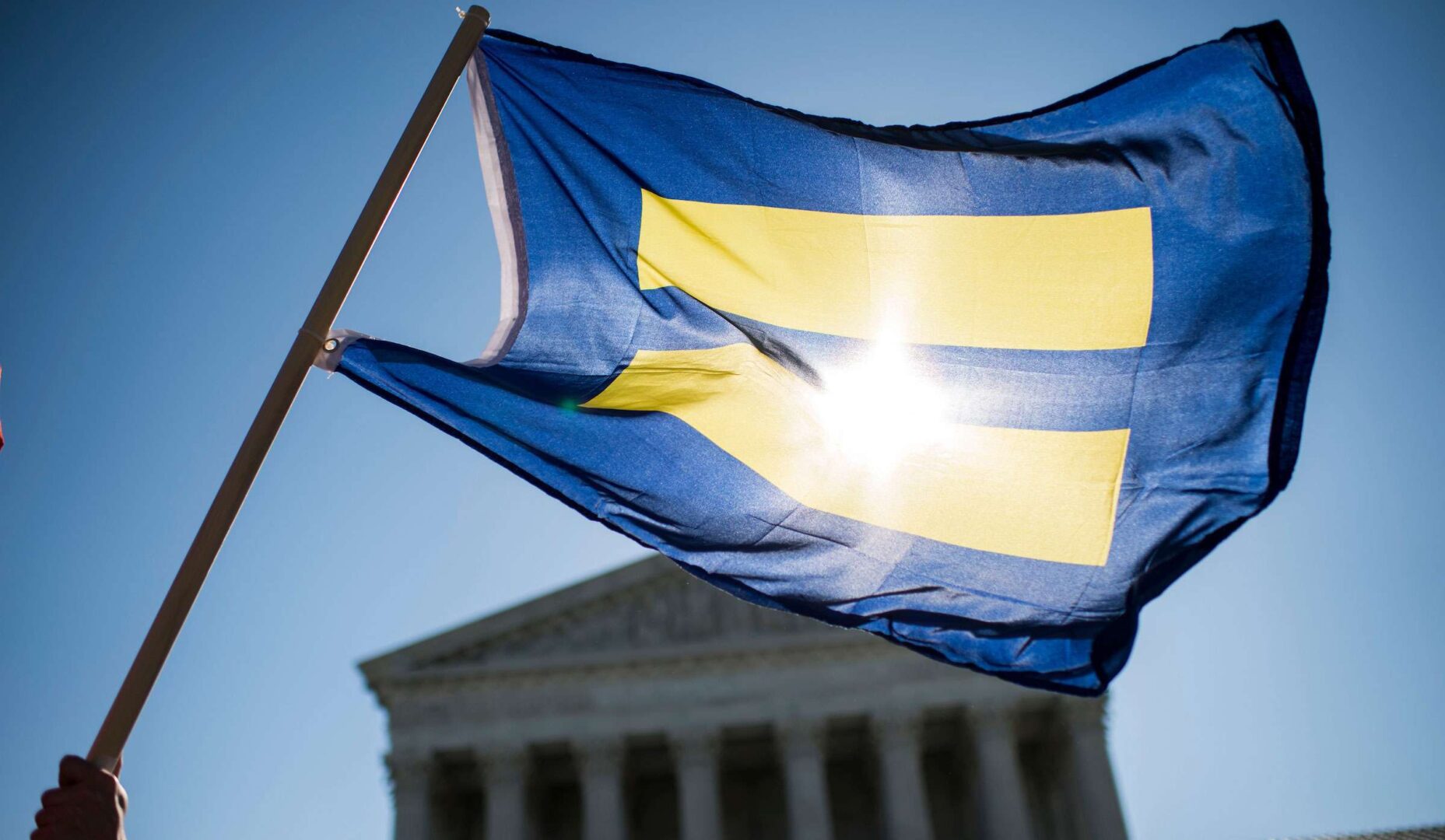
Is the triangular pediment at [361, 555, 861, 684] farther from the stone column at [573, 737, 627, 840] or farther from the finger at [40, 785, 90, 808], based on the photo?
the finger at [40, 785, 90, 808]

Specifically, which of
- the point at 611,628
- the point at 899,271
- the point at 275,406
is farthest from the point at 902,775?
the point at 275,406

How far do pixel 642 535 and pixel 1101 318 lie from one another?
1.89 meters

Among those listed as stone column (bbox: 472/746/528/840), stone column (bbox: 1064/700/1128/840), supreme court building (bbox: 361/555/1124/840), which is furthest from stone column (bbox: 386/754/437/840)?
stone column (bbox: 1064/700/1128/840)

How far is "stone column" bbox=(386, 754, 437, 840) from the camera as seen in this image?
3553 cm

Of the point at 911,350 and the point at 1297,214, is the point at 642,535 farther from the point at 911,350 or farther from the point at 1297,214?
the point at 1297,214

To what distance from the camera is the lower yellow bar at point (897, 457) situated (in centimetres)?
579

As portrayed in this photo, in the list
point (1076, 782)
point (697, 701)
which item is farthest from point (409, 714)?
point (1076, 782)

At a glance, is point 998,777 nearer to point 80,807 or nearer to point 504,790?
point 504,790

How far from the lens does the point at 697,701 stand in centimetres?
3709

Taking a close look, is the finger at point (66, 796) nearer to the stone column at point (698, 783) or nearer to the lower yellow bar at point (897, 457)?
the lower yellow bar at point (897, 457)

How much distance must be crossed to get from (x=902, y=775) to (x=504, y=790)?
9210mm

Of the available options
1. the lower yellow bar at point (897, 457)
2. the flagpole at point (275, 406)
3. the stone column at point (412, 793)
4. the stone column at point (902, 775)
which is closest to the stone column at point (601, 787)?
the stone column at point (412, 793)

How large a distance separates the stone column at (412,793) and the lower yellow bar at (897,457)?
31644mm

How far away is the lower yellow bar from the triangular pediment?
3156 cm
